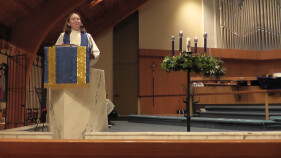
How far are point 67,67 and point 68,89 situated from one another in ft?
0.61

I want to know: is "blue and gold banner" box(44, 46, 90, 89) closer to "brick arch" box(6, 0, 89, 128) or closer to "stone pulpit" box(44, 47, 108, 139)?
"stone pulpit" box(44, 47, 108, 139)

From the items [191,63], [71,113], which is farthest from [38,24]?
[71,113]

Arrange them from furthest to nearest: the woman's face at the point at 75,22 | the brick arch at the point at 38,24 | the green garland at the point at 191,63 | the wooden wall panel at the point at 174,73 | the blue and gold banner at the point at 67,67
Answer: the wooden wall panel at the point at 174,73, the brick arch at the point at 38,24, the green garland at the point at 191,63, the woman's face at the point at 75,22, the blue and gold banner at the point at 67,67

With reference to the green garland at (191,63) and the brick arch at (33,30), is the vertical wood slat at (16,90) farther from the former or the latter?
the green garland at (191,63)

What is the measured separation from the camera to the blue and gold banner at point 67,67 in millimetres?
2512

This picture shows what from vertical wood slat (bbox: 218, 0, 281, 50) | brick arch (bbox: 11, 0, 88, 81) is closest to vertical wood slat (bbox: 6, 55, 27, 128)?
brick arch (bbox: 11, 0, 88, 81)

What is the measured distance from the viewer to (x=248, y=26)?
393 inches

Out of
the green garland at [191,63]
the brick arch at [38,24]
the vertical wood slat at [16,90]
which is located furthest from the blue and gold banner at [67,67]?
the vertical wood slat at [16,90]

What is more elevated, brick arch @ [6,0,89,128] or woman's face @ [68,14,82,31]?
brick arch @ [6,0,89,128]

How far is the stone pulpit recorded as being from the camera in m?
2.52

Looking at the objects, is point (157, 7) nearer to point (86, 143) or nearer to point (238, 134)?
point (238, 134)

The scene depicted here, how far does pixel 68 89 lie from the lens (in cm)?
254

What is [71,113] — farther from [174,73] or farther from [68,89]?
[174,73]

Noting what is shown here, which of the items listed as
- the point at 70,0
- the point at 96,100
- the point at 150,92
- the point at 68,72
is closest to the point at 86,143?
the point at 68,72
